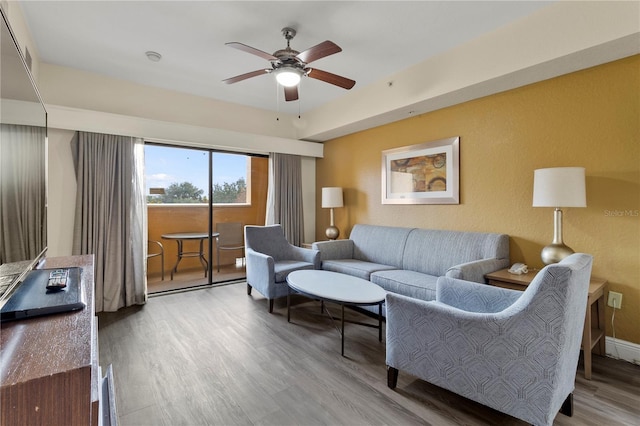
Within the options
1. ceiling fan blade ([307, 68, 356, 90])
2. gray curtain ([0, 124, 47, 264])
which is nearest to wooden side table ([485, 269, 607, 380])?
ceiling fan blade ([307, 68, 356, 90])

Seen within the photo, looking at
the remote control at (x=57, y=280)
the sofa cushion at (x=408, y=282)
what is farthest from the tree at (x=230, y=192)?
the remote control at (x=57, y=280)

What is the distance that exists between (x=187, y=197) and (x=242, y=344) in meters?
2.43

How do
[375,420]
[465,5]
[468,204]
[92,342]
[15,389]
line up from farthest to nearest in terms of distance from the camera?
[468,204] → [465,5] → [375,420] → [92,342] → [15,389]

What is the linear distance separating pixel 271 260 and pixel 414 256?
159 centimetres

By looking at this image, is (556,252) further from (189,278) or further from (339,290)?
(189,278)

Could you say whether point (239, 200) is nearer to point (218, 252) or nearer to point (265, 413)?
point (218, 252)

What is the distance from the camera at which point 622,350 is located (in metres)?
2.29

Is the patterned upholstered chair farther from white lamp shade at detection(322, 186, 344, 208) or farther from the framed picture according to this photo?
white lamp shade at detection(322, 186, 344, 208)

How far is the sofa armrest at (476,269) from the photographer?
2354 millimetres

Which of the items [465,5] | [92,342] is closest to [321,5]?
[465,5]

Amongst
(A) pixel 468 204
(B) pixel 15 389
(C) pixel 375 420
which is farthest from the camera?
(A) pixel 468 204

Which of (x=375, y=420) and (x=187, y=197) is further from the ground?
(x=187, y=197)

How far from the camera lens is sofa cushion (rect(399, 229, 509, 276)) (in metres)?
2.83

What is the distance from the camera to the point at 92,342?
2.66ft
